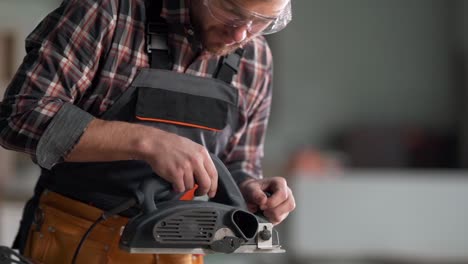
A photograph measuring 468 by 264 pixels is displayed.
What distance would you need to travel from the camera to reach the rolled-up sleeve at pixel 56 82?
1.32 meters

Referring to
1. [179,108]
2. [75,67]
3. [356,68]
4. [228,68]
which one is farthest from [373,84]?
[75,67]

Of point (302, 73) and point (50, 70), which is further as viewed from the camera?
point (302, 73)

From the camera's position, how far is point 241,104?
65.8 inches

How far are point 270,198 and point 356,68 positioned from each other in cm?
601

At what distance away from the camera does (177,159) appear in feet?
4.22

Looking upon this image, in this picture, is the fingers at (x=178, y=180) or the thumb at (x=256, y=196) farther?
the thumb at (x=256, y=196)

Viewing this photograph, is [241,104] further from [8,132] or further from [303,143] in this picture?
[303,143]

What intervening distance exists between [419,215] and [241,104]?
15.0 ft

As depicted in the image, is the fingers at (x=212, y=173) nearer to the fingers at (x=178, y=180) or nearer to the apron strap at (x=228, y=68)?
the fingers at (x=178, y=180)

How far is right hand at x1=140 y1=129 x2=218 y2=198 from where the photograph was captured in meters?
1.29

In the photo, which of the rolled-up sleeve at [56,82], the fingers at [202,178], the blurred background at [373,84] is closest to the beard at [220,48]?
the rolled-up sleeve at [56,82]

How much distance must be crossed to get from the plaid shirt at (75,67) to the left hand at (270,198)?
257 mm

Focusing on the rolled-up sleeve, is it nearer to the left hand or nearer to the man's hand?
the man's hand

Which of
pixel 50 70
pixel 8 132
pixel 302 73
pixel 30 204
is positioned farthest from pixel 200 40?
pixel 302 73
